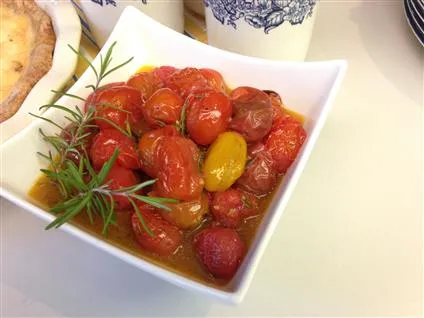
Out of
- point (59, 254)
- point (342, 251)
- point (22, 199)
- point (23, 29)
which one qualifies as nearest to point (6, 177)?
point (22, 199)

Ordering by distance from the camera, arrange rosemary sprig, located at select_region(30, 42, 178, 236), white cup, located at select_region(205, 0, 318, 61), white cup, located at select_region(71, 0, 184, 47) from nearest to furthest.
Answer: rosemary sprig, located at select_region(30, 42, 178, 236) → white cup, located at select_region(205, 0, 318, 61) → white cup, located at select_region(71, 0, 184, 47)

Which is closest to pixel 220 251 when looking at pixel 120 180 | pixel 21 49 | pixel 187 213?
pixel 187 213

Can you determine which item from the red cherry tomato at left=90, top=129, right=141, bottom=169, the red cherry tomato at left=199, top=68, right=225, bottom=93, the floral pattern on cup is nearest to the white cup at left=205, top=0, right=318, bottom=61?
the floral pattern on cup

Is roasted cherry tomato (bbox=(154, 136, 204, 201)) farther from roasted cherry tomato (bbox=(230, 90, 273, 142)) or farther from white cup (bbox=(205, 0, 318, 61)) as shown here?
white cup (bbox=(205, 0, 318, 61))

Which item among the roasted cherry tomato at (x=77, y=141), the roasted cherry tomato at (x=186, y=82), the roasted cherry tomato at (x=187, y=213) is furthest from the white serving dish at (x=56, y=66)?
the roasted cherry tomato at (x=187, y=213)

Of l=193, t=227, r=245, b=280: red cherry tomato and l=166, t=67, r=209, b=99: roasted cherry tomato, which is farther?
l=166, t=67, r=209, b=99: roasted cherry tomato

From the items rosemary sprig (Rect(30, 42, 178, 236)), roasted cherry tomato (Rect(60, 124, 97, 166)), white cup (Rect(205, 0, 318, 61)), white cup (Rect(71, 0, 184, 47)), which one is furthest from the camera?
white cup (Rect(71, 0, 184, 47))
